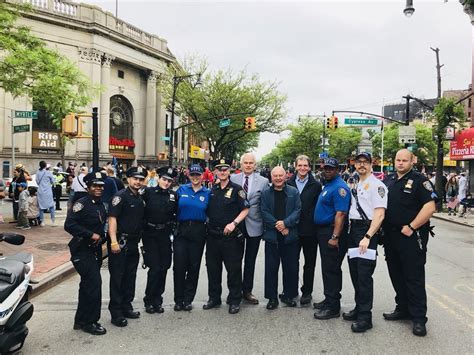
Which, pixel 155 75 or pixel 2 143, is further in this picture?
pixel 155 75

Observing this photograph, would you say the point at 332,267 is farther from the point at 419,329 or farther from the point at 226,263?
the point at 226,263

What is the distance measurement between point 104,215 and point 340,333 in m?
3.01

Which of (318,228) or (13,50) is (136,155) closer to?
(13,50)

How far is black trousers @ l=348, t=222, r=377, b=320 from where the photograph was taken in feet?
15.5

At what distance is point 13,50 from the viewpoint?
10188 millimetres

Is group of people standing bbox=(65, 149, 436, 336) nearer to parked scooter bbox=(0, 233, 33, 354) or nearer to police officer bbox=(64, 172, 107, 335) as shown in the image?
police officer bbox=(64, 172, 107, 335)

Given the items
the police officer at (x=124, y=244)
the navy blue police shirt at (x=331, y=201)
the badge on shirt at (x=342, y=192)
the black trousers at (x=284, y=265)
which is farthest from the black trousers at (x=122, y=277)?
the badge on shirt at (x=342, y=192)

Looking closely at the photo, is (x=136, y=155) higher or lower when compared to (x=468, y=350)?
higher

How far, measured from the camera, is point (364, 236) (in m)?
4.85

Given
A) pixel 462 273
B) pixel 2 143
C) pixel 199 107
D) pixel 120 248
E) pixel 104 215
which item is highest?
pixel 199 107

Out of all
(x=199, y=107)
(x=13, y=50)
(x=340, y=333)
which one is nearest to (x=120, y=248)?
(x=340, y=333)

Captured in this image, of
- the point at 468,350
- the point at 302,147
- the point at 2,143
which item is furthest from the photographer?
the point at 302,147

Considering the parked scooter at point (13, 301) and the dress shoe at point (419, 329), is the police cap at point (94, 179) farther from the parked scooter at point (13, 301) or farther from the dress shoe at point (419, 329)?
the dress shoe at point (419, 329)

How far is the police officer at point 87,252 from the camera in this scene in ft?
14.9
